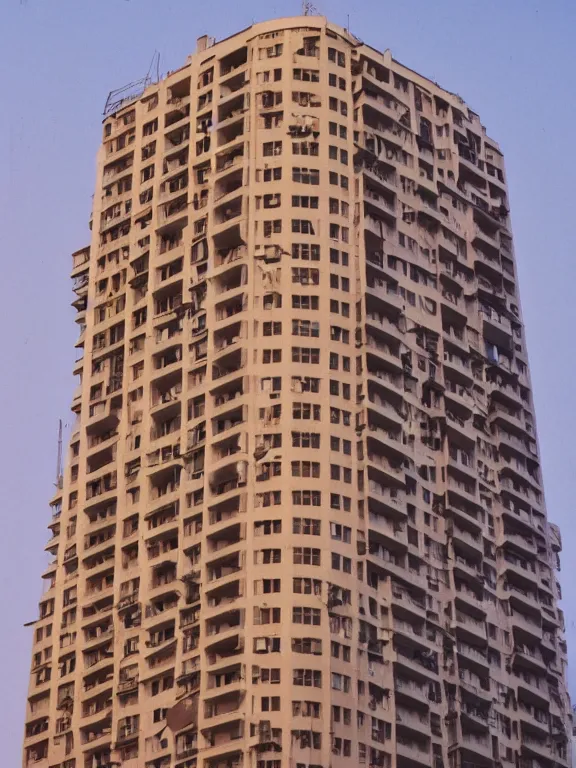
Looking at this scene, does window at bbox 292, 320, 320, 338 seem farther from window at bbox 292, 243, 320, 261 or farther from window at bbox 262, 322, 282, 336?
window at bbox 292, 243, 320, 261

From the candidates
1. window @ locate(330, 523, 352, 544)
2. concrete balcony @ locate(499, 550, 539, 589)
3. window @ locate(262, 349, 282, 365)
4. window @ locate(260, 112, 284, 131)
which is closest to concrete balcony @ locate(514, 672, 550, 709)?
concrete balcony @ locate(499, 550, 539, 589)

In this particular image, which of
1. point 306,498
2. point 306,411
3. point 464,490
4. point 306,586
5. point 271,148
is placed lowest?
point 306,586

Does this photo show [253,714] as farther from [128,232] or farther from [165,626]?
[128,232]

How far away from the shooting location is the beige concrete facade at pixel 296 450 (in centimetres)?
11688

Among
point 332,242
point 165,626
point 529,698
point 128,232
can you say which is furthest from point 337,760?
point 128,232

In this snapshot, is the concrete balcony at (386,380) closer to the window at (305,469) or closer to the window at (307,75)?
the window at (305,469)

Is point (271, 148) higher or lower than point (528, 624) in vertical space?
higher

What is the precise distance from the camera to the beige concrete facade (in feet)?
383

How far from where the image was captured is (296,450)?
119938 millimetres

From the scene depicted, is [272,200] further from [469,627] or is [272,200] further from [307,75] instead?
[469,627]

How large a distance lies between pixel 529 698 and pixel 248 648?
2584cm

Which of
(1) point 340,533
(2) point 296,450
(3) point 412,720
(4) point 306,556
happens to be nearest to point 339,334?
(2) point 296,450

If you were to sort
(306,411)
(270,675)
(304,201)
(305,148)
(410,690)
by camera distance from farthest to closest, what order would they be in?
(305,148), (304,201), (306,411), (410,690), (270,675)

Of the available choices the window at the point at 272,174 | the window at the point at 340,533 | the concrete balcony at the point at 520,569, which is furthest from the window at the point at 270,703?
the window at the point at 272,174
